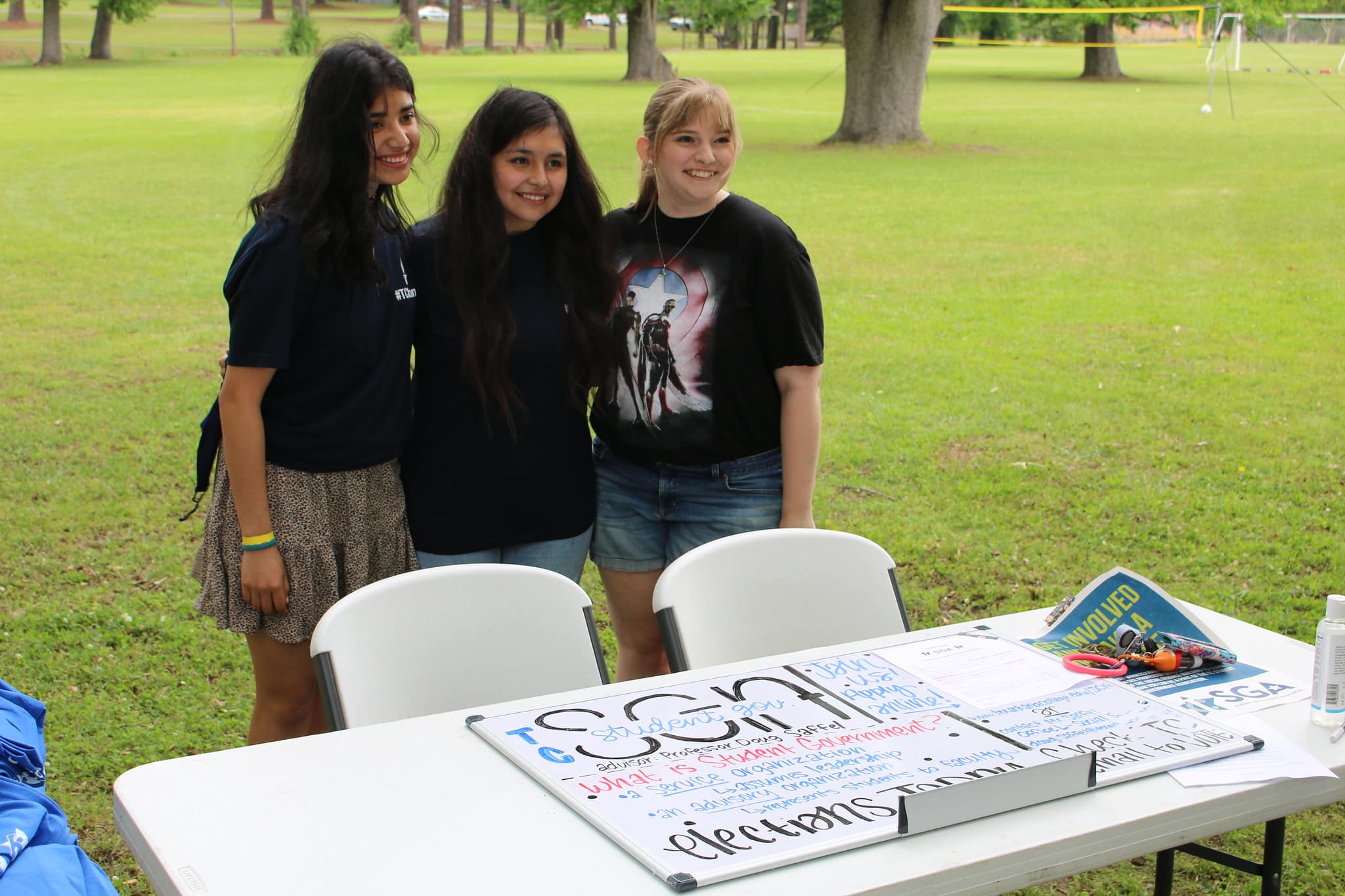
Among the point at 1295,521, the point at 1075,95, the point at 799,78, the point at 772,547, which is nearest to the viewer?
the point at 772,547

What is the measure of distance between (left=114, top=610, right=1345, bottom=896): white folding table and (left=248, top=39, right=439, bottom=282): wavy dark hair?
1059 mm

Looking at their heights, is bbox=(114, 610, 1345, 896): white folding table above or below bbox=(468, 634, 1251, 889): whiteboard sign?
below

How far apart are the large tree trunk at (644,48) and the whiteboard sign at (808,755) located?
121ft

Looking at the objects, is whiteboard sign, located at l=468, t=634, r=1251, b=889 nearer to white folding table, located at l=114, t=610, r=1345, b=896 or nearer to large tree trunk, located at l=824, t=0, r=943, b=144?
white folding table, located at l=114, t=610, r=1345, b=896

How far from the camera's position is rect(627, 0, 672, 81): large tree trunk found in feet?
126

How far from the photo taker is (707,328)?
3244mm

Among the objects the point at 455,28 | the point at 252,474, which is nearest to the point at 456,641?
the point at 252,474

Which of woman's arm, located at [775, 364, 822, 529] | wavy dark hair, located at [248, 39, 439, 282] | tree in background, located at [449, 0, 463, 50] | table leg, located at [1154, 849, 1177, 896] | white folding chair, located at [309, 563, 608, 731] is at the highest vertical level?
tree in background, located at [449, 0, 463, 50]

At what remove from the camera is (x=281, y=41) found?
51500 mm

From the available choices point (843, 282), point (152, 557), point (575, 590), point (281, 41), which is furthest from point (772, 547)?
point (281, 41)

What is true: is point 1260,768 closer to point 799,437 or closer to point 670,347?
point 799,437

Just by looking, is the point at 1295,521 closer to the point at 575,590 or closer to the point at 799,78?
the point at 575,590

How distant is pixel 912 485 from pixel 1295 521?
170cm

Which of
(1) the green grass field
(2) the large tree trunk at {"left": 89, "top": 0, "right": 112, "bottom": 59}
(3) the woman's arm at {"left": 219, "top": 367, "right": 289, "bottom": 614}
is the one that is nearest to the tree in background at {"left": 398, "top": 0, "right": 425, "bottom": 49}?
(2) the large tree trunk at {"left": 89, "top": 0, "right": 112, "bottom": 59}
